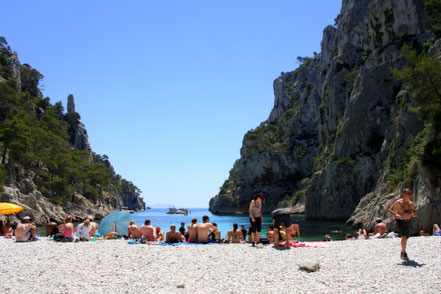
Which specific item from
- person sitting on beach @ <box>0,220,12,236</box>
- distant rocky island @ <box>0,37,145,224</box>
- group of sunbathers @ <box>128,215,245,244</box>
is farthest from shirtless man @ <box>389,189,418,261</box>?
distant rocky island @ <box>0,37,145,224</box>

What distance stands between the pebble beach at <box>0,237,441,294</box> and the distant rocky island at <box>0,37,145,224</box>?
2755 cm

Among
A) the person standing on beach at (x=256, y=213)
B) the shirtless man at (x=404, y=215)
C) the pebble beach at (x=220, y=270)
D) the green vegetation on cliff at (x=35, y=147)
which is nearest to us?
the pebble beach at (x=220, y=270)

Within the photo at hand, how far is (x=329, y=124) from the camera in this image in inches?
3115

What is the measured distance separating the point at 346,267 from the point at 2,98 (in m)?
66.8

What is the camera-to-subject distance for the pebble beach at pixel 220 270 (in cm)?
856

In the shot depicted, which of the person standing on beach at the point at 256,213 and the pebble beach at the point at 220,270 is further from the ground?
the person standing on beach at the point at 256,213

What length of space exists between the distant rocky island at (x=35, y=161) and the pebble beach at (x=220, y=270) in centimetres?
2755

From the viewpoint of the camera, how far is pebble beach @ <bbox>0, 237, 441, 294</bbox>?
8.56 metres

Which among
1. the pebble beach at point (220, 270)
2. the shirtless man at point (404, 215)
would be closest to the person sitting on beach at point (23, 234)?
the pebble beach at point (220, 270)

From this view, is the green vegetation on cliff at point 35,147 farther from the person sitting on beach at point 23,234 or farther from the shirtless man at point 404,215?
the shirtless man at point 404,215

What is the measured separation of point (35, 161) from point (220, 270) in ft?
189

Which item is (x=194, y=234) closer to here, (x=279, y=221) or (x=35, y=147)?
(x=279, y=221)

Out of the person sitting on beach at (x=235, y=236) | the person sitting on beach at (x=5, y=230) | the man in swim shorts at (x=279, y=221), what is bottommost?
the person sitting on beach at (x=5, y=230)

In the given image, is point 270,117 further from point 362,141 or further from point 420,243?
point 420,243
